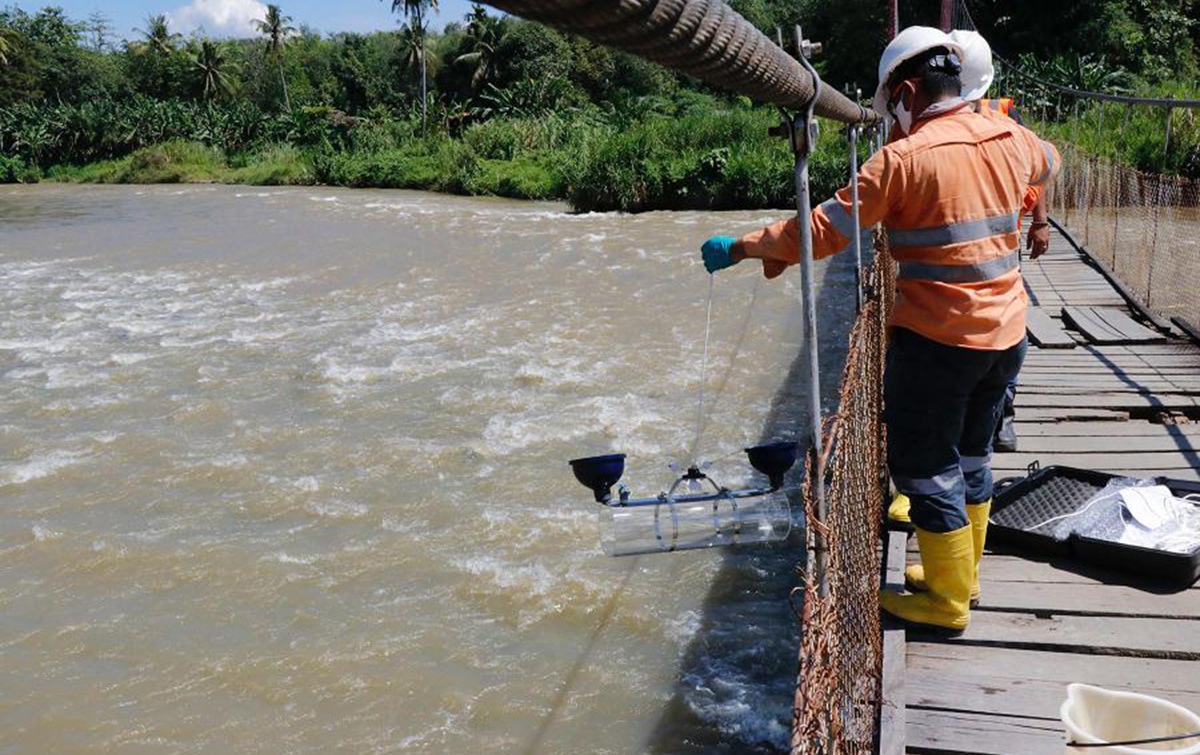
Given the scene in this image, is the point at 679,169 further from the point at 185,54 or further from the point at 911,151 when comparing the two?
the point at 185,54

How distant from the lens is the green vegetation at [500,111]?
88.4ft

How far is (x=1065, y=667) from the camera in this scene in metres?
3.42

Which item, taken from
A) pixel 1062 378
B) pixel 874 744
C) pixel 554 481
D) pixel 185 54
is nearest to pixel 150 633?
pixel 554 481

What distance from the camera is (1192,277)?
36.0ft

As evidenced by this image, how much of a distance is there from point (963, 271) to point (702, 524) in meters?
1.16

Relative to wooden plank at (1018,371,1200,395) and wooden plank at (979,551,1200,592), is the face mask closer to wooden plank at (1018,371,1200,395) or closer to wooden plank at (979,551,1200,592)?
wooden plank at (979,551,1200,592)

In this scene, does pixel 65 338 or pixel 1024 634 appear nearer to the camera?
pixel 1024 634

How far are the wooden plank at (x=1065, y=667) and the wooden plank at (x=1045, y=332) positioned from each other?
4545mm

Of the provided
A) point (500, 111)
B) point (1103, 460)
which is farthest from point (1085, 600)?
point (500, 111)

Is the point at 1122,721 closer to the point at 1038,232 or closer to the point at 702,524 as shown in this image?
the point at 702,524

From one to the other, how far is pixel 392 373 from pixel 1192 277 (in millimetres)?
7975

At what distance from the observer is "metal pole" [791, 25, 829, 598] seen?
2.45 meters

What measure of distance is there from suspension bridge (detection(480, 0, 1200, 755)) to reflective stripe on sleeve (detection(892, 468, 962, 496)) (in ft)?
0.56

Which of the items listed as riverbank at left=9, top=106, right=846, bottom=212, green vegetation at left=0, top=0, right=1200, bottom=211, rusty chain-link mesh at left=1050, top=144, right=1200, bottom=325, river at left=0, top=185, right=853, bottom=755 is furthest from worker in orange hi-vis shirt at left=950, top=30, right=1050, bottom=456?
riverbank at left=9, top=106, right=846, bottom=212
